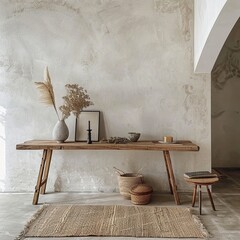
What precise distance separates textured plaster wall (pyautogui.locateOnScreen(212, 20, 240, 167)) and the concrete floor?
5.40ft

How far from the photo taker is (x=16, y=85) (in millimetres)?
4449

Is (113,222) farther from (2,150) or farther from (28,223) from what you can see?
(2,150)

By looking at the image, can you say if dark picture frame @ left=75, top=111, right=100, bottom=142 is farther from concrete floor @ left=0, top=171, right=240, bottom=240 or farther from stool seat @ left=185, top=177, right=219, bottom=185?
stool seat @ left=185, top=177, right=219, bottom=185

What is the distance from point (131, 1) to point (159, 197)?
2.84 metres

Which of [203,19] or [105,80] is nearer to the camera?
[203,19]

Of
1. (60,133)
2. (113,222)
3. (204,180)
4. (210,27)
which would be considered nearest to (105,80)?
(60,133)

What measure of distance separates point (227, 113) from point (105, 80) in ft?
10.8

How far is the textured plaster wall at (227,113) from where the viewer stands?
6426 millimetres

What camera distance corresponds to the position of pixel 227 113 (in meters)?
6.48

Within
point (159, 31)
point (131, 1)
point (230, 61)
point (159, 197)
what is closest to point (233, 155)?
point (230, 61)

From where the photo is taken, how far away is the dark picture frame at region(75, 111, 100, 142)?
4309 mm

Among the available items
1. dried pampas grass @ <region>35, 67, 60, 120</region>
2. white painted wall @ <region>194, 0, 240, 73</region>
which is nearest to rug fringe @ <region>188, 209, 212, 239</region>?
white painted wall @ <region>194, 0, 240, 73</region>

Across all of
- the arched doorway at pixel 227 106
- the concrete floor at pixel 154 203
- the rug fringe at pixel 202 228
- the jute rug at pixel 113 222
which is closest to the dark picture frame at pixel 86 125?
the concrete floor at pixel 154 203

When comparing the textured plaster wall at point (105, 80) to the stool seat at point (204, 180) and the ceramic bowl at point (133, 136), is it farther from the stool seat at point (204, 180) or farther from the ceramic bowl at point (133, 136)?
the stool seat at point (204, 180)
